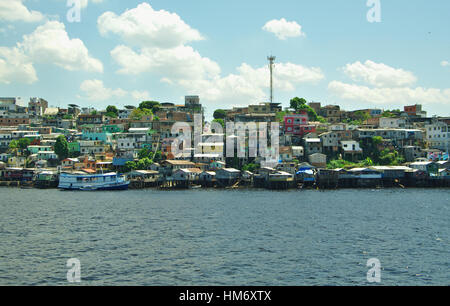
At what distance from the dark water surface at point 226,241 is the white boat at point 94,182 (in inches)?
914

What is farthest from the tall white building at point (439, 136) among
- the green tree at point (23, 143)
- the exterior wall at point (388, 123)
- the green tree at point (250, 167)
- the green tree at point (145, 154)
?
the green tree at point (23, 143)

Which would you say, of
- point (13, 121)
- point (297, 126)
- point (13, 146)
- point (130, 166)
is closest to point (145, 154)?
point (130, 166)

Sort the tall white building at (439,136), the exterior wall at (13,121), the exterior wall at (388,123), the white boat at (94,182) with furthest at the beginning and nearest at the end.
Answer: the exterior wall at (13,121), the exterior wall at (388,123), the tall white building at (439,136), the white boat at (94,182)

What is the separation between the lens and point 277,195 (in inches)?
2918

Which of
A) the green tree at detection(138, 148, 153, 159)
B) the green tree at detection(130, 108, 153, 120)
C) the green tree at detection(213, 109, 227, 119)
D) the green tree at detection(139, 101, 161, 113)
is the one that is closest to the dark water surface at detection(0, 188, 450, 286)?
the green tree at detection(138, 148, 153, 159)

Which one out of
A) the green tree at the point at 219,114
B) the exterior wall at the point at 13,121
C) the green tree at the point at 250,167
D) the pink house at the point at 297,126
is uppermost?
the green tree at the point at 219,114

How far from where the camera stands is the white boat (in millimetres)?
88125

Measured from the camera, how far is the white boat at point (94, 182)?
289 ft

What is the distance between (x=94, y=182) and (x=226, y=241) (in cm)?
5899

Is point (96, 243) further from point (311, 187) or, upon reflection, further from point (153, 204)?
point (311, 187)

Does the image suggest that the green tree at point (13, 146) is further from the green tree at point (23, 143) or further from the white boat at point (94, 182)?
the white boat at point (94, 182)

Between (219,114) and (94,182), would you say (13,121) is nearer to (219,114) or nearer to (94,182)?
(94,182)
